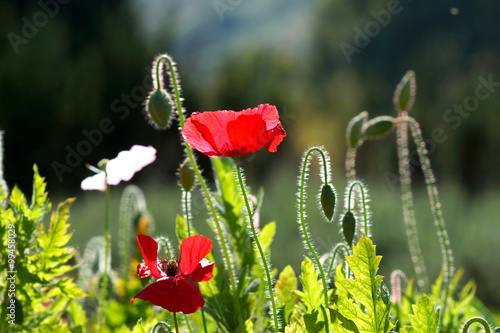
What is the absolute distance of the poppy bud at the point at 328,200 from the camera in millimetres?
801

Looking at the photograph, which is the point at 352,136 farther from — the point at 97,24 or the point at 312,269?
the point at 97,24

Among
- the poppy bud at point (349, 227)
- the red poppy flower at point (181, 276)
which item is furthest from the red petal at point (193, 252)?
the poppy bud at point (349, 227)

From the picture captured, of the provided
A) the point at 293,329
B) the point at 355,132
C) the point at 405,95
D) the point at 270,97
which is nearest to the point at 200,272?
the point at 293,329

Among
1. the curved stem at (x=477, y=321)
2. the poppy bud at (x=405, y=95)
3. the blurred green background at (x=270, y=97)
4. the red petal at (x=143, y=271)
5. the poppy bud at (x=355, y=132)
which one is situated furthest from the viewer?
the blurred green background at (x=270, y=97)

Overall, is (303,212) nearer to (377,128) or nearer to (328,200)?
(328,200)

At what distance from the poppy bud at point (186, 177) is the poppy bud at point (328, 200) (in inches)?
8.7

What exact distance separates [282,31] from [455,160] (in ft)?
187

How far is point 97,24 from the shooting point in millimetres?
9234

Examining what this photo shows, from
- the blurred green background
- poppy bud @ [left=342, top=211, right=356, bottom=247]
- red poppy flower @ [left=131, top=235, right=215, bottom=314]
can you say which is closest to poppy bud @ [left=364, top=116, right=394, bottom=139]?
poppy bud @ [left=342, top=211, right=356, bottom=247]

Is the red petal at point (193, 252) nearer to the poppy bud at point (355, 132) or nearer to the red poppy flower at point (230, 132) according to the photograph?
the red poppy flower at point (230, 132)

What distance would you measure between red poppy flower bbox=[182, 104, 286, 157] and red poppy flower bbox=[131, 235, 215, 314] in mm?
121

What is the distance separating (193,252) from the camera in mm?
703

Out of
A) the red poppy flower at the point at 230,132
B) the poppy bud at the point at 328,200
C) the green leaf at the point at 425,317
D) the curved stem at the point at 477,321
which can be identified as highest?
the red poppy flower at the point at 230,132

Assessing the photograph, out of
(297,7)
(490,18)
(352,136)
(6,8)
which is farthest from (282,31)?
(352,136)
